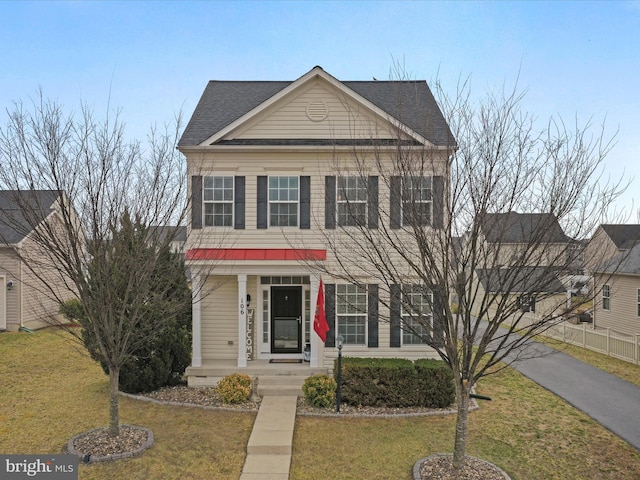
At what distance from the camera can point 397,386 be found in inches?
384

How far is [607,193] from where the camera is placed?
606cm

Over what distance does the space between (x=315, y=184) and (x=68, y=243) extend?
646 cm

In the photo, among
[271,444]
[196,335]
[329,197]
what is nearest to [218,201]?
[329,197]

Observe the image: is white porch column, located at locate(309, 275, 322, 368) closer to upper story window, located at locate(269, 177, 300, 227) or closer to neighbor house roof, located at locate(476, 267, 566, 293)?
upper story window, located at locate(269, 177, 300, 227)

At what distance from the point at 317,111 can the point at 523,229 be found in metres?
7.38

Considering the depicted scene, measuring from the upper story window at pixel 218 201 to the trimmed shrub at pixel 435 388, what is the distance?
6.52 metres

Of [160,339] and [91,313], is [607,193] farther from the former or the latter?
[160,339]

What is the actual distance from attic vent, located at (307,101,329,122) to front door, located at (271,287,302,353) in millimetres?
4933

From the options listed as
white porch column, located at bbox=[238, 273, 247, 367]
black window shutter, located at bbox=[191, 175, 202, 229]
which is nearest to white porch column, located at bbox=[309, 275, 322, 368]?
white porch column, located at bbox=[238, 273, 247, 367]

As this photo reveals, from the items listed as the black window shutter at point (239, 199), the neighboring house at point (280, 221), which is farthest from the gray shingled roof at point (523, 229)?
the black window shutter at point (239, 199)

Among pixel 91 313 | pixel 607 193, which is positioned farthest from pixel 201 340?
pixel 607 193

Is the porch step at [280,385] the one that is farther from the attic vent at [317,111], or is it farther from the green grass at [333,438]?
the attic vent at [317,111]

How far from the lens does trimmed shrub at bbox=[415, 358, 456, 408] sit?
9695 mm

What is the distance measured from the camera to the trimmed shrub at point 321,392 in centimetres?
959
